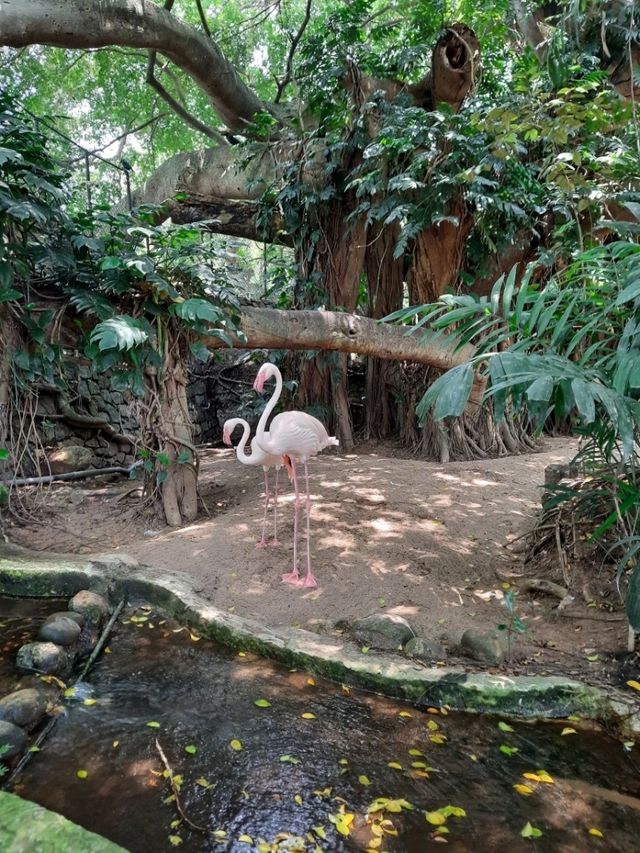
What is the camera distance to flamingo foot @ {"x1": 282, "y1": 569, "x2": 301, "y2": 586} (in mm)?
3395

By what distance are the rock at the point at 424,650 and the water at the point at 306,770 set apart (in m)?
0.33

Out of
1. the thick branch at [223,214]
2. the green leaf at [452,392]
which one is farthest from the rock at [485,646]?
the thick branch at [223,214]

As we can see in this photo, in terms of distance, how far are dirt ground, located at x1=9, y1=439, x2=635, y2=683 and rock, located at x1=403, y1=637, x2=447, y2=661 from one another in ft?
0.37

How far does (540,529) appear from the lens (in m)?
3.51

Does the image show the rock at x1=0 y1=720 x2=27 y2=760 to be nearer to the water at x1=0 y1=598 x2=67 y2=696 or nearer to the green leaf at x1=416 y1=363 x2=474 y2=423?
the water at x1=0 y1=598 x2=67 y2=696

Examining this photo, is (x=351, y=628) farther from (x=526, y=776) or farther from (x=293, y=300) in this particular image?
(x=293, y=300)

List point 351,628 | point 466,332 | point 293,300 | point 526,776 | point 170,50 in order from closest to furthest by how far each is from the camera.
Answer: point 526,776 → point 466,332 → point 351,628 → point 170,50 → point 293,300

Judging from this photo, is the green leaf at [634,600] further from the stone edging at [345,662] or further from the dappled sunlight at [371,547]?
the dappled sunlight at [371,547]

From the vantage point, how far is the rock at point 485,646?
8.63 ft

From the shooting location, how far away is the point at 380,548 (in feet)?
12.2

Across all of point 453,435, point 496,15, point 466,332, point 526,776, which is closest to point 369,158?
point 496,15

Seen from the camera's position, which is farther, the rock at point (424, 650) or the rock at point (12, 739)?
the rock at point (424, 650)

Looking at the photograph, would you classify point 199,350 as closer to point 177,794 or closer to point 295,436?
point 295,436

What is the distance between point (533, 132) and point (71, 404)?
5.67 m
